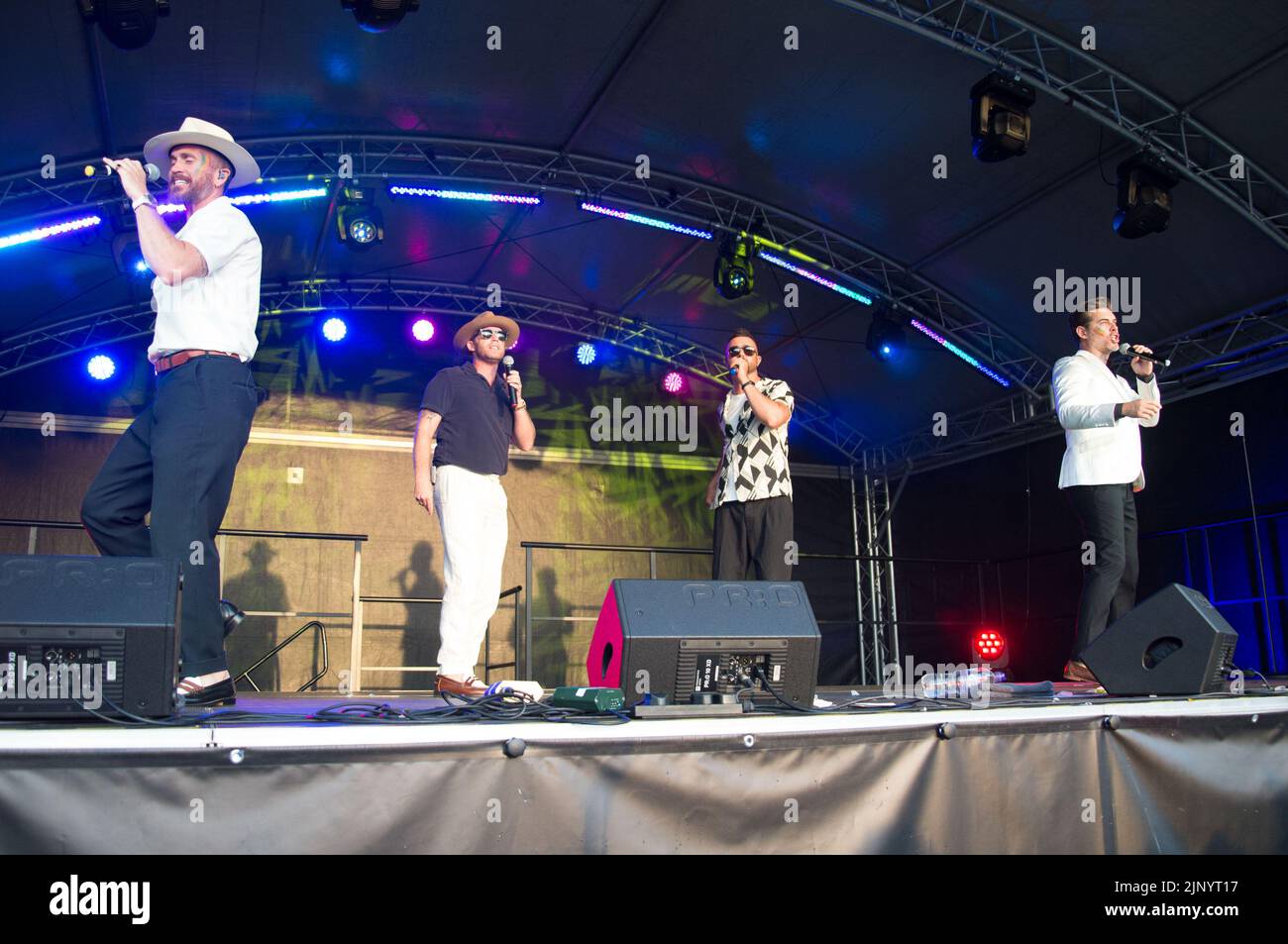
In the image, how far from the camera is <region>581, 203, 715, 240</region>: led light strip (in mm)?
7188

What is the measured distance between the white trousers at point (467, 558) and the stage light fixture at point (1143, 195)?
4.20 meters

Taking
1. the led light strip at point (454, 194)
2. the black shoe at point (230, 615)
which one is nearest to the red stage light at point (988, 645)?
the led light strip at point (454, 194)

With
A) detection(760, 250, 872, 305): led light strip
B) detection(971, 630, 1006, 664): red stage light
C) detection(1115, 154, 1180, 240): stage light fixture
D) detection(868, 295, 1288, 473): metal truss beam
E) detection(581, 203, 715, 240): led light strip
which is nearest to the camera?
detection(1115, 154, 1180, 240): stage light fixture

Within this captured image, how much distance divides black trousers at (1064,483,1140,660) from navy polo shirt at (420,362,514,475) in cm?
221

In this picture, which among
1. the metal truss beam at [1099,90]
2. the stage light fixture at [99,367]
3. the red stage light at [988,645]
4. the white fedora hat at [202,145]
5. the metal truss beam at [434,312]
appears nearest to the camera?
the white fedora hat at [202,145]

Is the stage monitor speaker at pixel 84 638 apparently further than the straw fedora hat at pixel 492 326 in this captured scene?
No

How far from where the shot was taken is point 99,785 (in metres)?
1.37

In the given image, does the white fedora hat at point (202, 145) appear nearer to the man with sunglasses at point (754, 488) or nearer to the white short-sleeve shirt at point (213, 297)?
the white short-sleeve shirt at point (213, 297)

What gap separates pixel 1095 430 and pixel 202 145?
3233 millimetres

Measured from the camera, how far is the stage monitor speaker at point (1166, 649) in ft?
9.07

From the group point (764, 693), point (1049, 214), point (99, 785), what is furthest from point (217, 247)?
point (1049, 214)

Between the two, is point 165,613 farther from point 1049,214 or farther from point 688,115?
point 1049,214

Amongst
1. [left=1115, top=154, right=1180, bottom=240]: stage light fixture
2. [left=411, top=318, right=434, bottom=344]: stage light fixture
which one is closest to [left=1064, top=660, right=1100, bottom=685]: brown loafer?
[left=1115, top=154, right=1180, bottom=240]: stage light fixture

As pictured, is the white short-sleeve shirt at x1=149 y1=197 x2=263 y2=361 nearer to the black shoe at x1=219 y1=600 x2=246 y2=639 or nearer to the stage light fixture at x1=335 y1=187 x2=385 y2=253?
the black shoe at x1=219 y1=600 x2=246 y2=639
